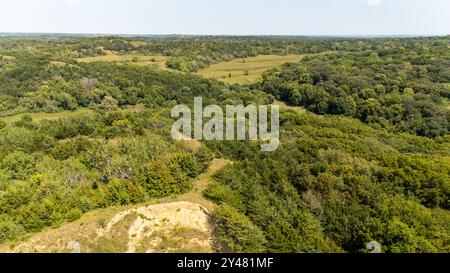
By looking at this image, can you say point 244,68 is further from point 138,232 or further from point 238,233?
point 238,233

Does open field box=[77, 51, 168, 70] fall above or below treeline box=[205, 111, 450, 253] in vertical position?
above

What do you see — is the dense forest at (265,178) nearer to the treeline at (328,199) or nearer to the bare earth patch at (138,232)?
the treeline at (328,199)

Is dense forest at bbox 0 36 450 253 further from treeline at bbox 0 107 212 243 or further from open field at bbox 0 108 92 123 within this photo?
open field at bbox 0 108 92 123

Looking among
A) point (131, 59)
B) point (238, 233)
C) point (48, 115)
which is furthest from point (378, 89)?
point (131, 59)

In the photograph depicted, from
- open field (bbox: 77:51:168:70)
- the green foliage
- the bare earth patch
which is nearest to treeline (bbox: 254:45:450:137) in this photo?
open field (bbox: 77:51:168:70)

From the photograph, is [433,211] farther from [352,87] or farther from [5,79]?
[5,79]

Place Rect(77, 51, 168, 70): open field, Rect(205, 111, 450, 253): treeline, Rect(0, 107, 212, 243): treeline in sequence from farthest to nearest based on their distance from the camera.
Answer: Rect(77, 51, 168, 70): open field < Rect(205, 111, 450, 253): treeline < Rect(0, 107, 212, 243): treeline

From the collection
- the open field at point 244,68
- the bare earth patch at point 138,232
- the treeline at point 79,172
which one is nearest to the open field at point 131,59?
the open field at point 244,68
